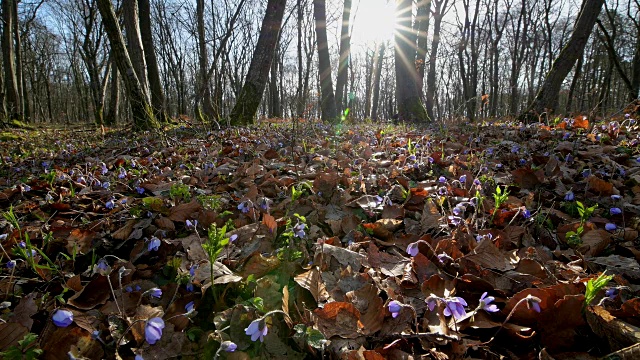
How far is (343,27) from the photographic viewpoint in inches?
529

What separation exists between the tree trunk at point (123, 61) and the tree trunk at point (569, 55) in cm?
693

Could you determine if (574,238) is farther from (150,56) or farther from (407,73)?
(150,56)

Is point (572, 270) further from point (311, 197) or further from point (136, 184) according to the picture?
point (136, 184)

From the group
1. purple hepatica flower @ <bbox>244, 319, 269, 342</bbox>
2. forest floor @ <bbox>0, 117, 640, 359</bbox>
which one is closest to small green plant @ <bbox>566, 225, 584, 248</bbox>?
forest floor @ <bbox>0, 117, 640, 359</bbox>

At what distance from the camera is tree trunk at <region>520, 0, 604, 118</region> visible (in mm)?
5098

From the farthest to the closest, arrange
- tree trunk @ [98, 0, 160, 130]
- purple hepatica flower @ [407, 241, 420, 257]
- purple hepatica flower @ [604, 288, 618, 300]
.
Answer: tree trunk @ [98, 0, 160, 130] → purple hepatica flower @ [407, 241, 420, 257] → purple hepatica flower @ [604, 288, 618, 300]

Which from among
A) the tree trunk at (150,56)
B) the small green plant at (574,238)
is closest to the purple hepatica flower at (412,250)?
the small green plant at (574,238)

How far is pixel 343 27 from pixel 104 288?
549 inches

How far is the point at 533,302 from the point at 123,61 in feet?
24.2

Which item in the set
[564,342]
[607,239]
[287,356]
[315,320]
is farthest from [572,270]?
[287,356]

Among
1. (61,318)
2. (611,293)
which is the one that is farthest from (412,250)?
(61,318)

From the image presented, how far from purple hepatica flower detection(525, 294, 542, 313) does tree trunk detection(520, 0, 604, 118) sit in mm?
5318

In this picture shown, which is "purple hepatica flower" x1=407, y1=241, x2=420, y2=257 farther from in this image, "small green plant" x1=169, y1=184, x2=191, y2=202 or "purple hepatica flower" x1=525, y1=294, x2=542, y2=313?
"small green plant" x1=169, y1=184, x2=191, y2=202

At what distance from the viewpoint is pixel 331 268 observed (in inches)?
57.7
